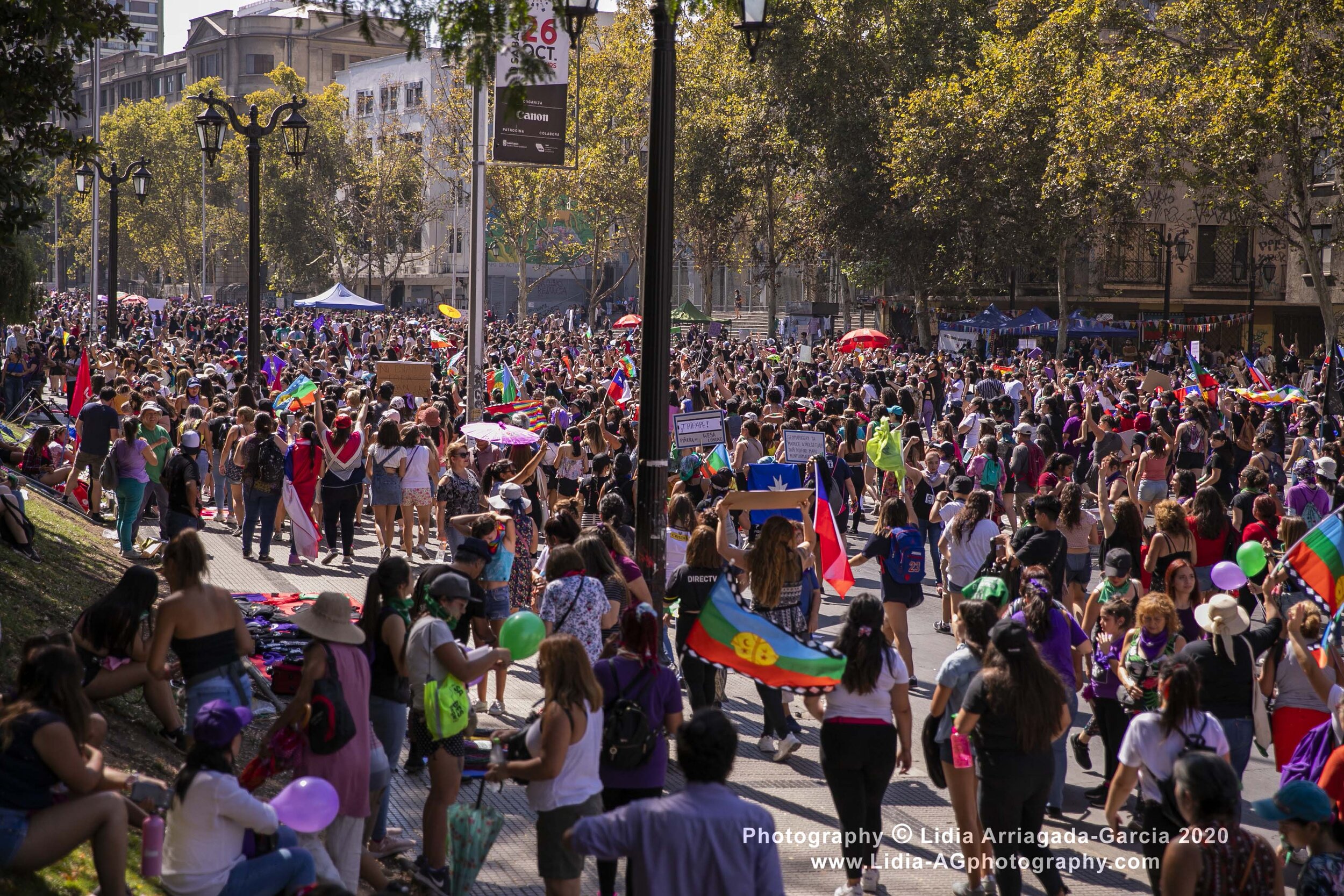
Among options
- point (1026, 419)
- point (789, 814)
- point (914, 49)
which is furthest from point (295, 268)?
point (789, 814)

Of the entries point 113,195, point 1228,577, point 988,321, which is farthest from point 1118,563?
point 988,321

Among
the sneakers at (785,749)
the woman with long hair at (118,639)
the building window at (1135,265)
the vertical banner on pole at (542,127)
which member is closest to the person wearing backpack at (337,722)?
the woman with long hair at (118,639)

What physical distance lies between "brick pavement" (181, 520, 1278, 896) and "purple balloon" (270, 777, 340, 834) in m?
1.67

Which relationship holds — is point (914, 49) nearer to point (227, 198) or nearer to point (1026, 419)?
point (1026, 419)

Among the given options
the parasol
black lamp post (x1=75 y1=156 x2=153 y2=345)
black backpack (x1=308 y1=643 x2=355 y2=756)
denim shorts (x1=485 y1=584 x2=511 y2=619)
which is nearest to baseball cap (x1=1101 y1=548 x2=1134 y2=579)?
denim shorts (x1=485 y1=584 x2=511 y2=619)

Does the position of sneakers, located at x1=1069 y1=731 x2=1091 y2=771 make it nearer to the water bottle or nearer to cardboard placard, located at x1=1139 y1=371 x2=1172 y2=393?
the water bottle

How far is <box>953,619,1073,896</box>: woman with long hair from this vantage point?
5.62 meters

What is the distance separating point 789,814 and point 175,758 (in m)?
3.24

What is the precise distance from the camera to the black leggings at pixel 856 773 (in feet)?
19.8

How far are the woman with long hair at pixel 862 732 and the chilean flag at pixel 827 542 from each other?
3460 mm

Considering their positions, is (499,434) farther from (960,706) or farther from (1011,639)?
(1011,639)

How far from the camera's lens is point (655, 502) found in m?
7.89

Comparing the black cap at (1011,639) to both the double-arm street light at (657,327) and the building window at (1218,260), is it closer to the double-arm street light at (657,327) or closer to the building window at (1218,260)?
the double-arm street light at (657,327)

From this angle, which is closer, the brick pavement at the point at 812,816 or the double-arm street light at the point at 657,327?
the brick pavement at the point at 812,816
